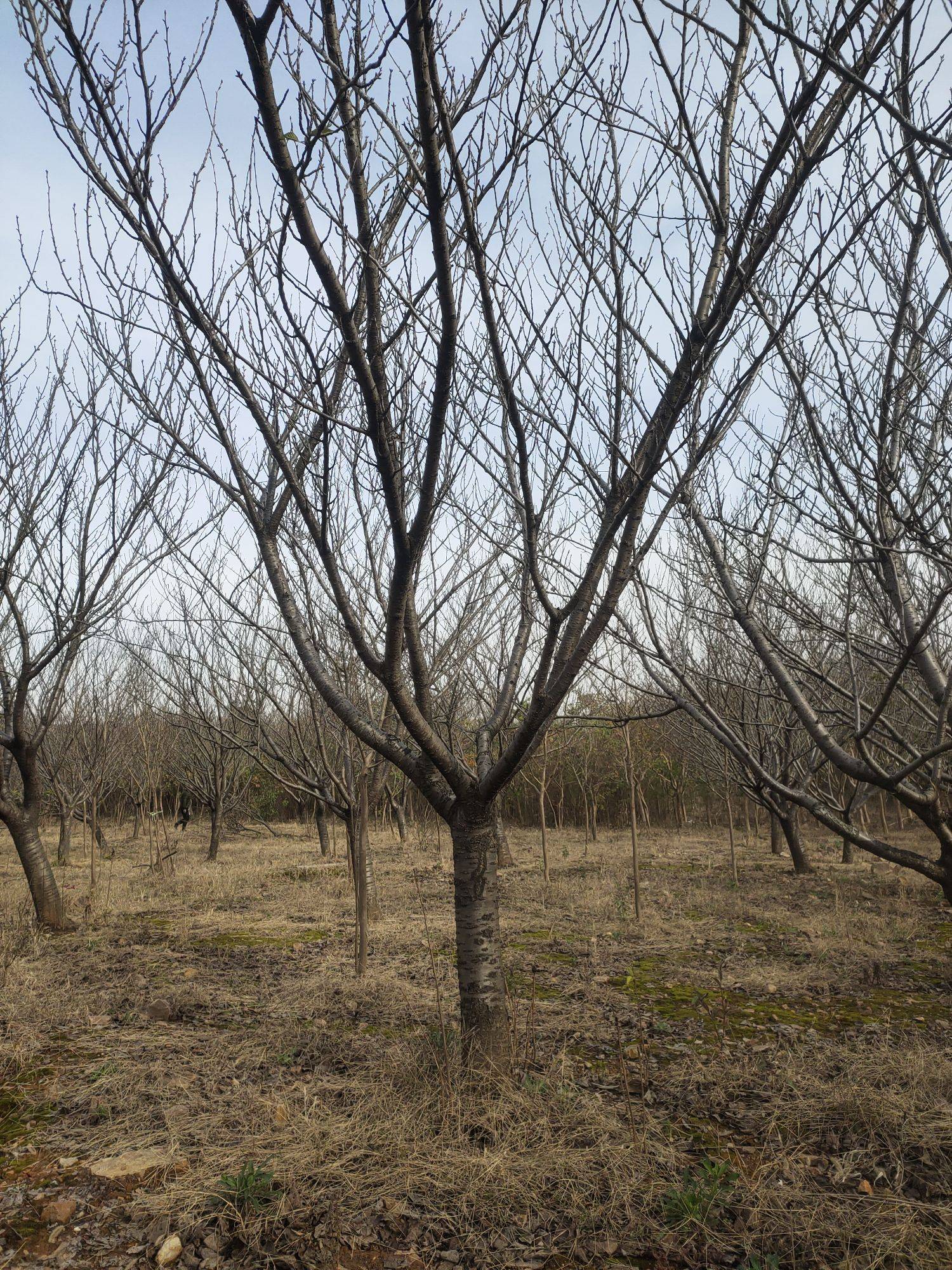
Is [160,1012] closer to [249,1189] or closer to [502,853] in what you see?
[249,1189]

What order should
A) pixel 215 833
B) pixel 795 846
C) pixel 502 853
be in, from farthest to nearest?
1. pixel 215 833
2. pixel 502 853
3. pixel 795 846

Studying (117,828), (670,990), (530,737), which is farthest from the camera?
(117,828)

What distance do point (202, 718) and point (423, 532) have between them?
4.96 metres

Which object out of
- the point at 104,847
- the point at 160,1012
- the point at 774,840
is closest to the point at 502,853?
the point at 774,840

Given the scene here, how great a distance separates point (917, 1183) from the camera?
243 centimetres

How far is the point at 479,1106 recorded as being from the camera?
2891 millimetres

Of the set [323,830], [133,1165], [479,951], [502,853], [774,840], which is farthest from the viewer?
[323,830]

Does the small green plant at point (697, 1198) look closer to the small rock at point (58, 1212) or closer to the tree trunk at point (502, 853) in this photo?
the small rock at point (58, 1212)

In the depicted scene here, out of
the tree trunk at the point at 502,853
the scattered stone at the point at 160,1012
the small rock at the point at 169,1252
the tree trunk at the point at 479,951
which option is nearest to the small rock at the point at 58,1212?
the small rock at the point at 169,1252

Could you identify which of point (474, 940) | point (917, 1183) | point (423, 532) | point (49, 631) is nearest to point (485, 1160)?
point (474, 940)

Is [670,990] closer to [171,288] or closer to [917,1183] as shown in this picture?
[917,1183]

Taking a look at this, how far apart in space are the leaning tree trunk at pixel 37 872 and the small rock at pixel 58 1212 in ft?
14.1

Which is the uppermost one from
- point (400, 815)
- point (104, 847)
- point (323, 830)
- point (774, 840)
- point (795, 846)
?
point (400, 815)

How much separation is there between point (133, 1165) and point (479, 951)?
→ 1466 mm
